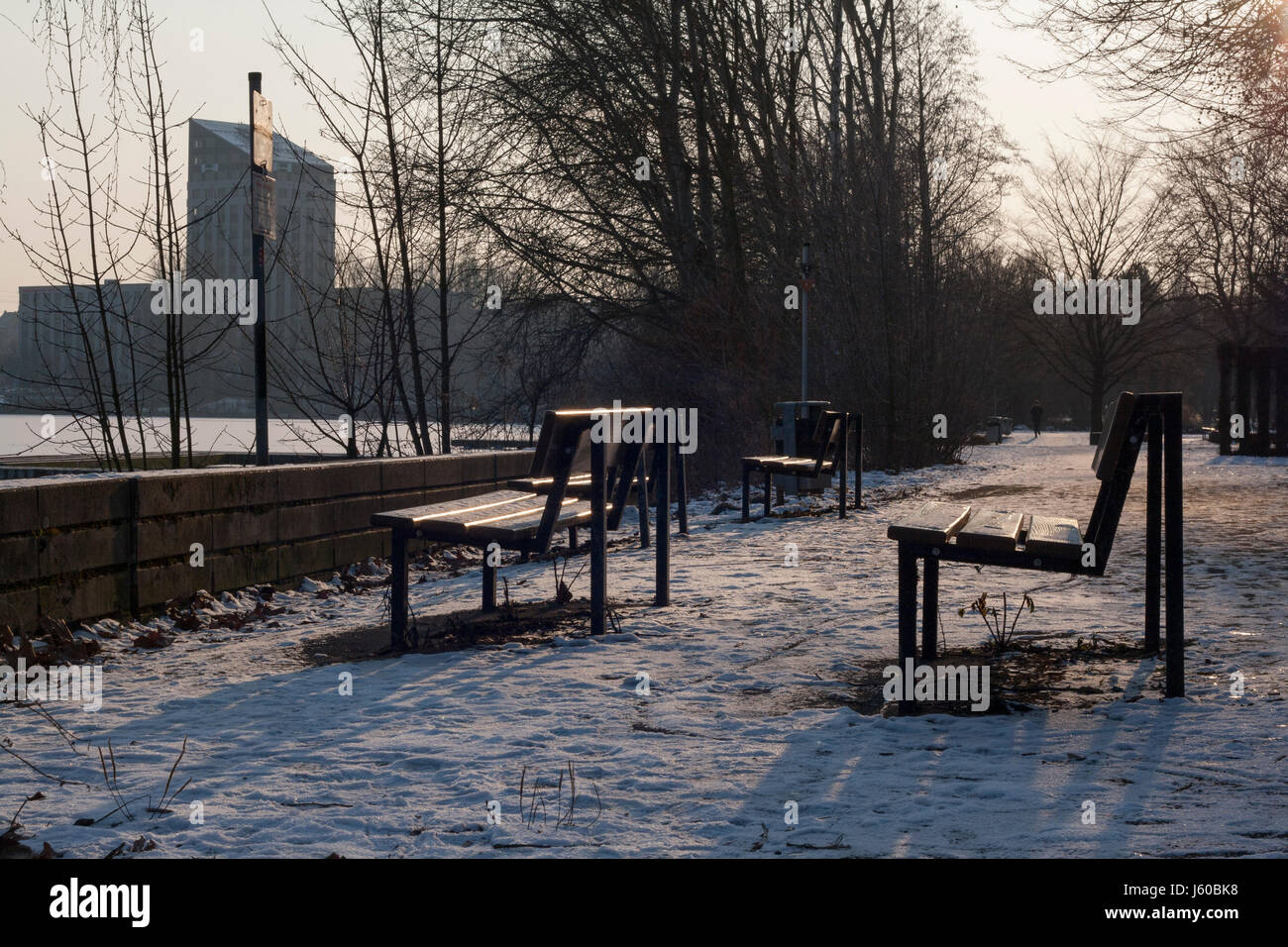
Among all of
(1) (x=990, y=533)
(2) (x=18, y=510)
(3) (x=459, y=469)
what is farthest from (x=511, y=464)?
(1) (x=990, y=533)

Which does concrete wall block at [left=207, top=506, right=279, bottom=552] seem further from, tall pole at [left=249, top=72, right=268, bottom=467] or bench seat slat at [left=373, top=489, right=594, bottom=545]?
bench seat slat at [left=373, top=489, right=594, bottom=545]

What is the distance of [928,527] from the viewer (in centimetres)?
457

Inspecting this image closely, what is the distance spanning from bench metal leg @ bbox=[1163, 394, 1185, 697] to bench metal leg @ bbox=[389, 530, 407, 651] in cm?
335

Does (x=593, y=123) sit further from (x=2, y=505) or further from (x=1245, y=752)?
(x=1245, y=752)

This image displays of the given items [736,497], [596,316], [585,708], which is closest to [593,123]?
[596,316]

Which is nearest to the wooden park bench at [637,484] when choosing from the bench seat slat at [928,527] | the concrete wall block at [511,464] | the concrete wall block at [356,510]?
the concrete wall block at [511,464]

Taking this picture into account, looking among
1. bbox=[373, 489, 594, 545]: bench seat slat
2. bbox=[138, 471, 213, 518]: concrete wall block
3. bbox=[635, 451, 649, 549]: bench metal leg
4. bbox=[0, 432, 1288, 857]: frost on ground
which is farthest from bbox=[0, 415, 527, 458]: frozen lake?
bbox=[635, 451, 649, 549]: bench metal leg

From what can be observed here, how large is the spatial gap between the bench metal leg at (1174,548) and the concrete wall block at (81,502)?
16.4 feet

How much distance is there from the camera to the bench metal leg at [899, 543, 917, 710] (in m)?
4.61

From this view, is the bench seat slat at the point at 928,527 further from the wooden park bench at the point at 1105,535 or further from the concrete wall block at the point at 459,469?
the concrete wall block at the point at 459,469

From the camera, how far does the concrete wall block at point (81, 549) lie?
5.81 m

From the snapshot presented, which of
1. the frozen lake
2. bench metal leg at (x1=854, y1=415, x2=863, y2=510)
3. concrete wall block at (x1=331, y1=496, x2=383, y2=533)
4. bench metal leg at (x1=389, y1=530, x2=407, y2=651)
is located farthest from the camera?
bench metal leg at (x1=854, y1=415, x2=863, y2=510)

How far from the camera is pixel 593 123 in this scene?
64.2ft

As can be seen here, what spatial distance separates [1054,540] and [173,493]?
4.71 m
